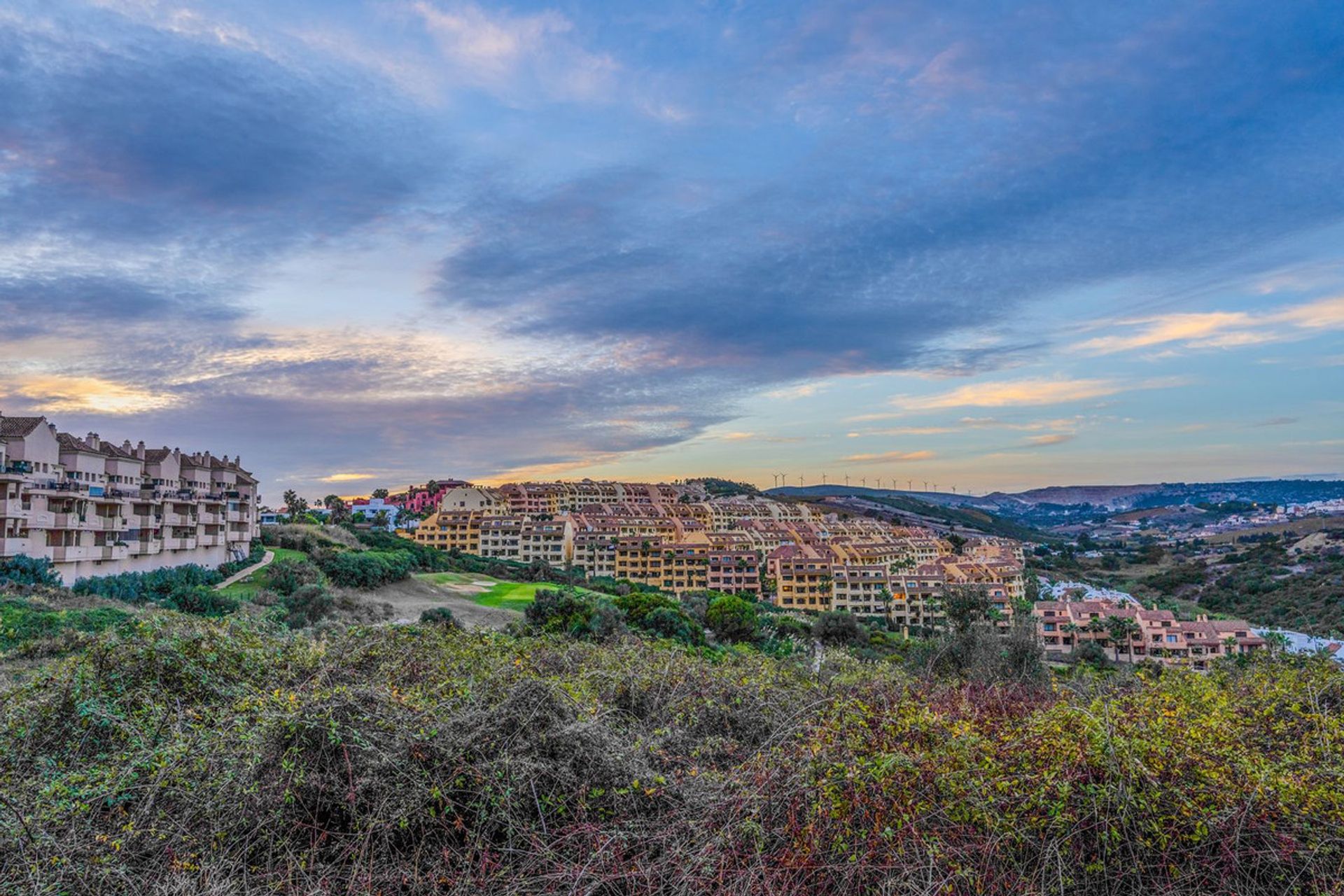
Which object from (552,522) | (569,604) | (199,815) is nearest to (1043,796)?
(199,815)

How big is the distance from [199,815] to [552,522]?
67.9 meters

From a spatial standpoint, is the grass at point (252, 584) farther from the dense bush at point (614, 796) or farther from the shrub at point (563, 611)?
the dense bush at point (614, 796)

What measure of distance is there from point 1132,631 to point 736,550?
3260cm

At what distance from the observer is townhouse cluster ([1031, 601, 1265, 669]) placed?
108 feet

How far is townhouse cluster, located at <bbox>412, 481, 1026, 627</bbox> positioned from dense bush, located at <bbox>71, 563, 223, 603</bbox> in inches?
1375

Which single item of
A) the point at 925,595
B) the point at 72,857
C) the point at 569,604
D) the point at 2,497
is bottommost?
the point at 925,595

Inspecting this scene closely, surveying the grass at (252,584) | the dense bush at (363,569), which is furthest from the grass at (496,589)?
the grass at (252,584)

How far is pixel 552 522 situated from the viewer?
71875mm

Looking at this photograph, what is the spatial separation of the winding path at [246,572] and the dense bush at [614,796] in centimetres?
3111

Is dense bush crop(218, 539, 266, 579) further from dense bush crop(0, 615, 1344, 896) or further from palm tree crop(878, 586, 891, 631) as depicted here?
palm tree crop(878, 586, 891, 631)

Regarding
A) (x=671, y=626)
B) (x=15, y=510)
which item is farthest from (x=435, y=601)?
(x=15, y=510)

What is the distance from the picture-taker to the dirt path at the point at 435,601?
105ft

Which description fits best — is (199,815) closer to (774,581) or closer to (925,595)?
(925,595)

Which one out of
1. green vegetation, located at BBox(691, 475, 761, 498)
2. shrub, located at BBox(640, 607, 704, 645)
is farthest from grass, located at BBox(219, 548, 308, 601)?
green vegetation, located at BBox(691, 475, 761, 498)
